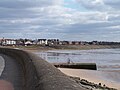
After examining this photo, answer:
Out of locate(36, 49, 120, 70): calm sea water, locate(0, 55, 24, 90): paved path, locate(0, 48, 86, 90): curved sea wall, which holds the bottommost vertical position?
locate(36, 49, 120, 70): calm sea water

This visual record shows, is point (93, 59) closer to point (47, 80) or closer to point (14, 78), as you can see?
point (14, 78)

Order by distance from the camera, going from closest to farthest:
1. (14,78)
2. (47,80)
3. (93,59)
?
(47,80) → (14,78) → (93,59)

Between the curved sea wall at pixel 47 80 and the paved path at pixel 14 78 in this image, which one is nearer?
the curved sea wall at pixel 47 80

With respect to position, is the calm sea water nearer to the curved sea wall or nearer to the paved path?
the paved path

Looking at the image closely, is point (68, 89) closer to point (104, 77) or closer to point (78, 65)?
point (104, 77)

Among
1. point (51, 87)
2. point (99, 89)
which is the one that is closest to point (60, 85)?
point (51, 87)

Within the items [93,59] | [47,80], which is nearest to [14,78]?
[47,80]

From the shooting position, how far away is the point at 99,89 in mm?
20000

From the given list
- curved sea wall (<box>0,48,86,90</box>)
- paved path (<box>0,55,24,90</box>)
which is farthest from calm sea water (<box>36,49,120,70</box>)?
curved sea wall (<box>0,48,86,90</box>)

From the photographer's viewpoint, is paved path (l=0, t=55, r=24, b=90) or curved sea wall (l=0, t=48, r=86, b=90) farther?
paved path (l=0, t=55, r=24, b=90)

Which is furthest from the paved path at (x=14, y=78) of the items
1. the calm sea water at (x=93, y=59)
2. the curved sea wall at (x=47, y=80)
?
the calm sea water at (x=93, y=59)

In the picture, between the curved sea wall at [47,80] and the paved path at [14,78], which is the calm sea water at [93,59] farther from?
the curved sea wall at [47,80]

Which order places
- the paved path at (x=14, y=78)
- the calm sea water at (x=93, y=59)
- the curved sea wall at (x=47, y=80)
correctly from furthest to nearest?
the calm sea water at (x=93, y=59), the paved path at (x=14, y=78), the curved sea wall at (x=47, y=80)

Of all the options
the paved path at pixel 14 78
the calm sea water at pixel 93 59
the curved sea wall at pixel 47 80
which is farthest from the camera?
the calm sea water at pixel 93 59
